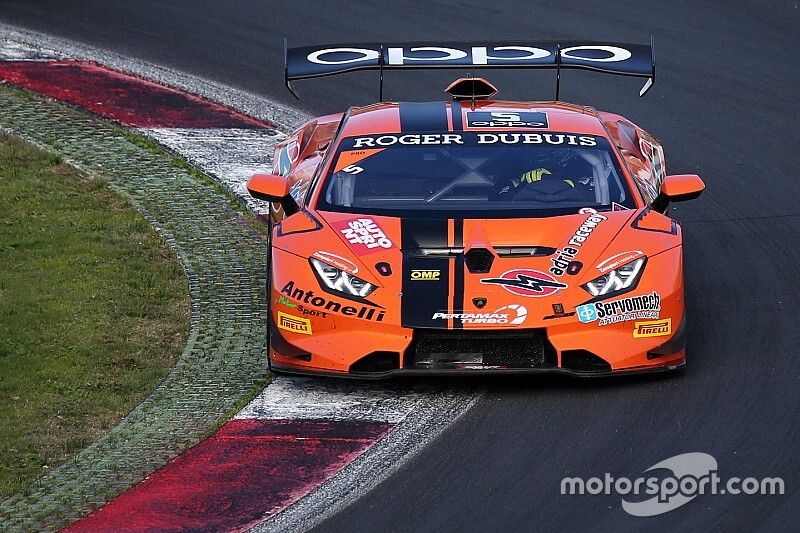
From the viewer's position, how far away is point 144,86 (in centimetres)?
1481

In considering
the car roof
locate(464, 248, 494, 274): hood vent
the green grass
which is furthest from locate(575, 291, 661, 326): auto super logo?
the green grass

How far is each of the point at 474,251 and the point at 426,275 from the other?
0.31 metres

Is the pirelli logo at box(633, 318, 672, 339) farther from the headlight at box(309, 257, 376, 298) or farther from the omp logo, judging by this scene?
the headlight at box(309, 257, 376, 298)

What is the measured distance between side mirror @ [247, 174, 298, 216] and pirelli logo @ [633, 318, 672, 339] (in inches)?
87.2

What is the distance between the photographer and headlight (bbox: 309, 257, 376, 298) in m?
8.34

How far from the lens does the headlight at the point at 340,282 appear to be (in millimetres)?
8336

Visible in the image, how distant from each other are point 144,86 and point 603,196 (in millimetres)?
6695

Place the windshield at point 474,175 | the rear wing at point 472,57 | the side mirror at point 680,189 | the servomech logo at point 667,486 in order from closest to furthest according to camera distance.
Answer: the servomech logo at point 667,486 → the windshield at point 474,175 → the side mirror at point 680,189 → the rear wing at point 472,57

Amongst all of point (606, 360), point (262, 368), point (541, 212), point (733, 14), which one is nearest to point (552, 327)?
point (606, 360)

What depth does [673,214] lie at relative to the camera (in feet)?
38.7

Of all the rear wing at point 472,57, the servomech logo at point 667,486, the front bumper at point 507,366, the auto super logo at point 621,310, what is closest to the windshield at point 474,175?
the auto super logo at point 621,310

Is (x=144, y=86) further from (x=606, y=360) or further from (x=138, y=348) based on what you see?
(x=606, y=360)

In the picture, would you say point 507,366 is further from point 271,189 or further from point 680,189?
point 271,189

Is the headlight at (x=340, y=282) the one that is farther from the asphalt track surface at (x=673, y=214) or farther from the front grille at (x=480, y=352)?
the asphalt track surface at (x=673, y=214)
